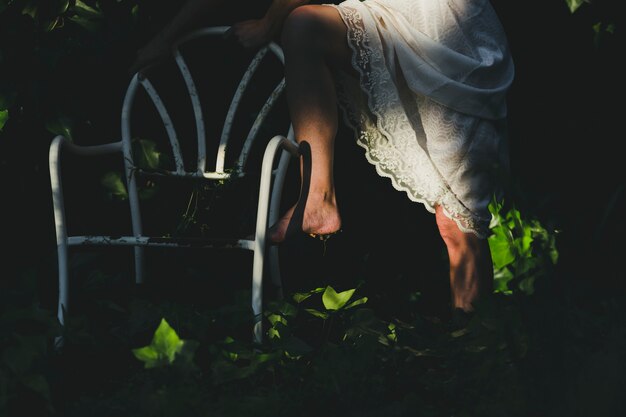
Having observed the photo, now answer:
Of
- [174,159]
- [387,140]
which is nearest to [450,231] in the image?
[387,140]

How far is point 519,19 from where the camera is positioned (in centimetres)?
304

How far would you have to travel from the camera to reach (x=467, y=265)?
237 cm

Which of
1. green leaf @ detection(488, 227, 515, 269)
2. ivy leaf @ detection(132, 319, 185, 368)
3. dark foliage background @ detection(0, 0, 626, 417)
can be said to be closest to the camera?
ivy leaf @ detection(132, 319, 185, 368)

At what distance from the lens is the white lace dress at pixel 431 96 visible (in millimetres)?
2303

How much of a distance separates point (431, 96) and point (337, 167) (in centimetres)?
66

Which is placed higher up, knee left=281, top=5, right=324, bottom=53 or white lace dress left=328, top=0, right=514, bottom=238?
knee left=281, top=5, right=324, bottom=53

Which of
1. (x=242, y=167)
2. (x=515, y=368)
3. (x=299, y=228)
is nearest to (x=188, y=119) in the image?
(x=242, y=167)

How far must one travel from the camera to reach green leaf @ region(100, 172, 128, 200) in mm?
2752

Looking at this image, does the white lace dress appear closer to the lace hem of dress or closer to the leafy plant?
the lace hem of dress

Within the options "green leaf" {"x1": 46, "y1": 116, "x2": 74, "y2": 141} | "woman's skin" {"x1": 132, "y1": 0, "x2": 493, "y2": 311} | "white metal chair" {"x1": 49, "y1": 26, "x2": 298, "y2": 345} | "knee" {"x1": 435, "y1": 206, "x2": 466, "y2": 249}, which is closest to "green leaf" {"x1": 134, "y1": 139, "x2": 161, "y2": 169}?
"white metal chair" {"x1": 49, "y1": 26, "x2": 298, "y2": 345}

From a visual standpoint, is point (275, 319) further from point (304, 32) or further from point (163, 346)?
point (304, 32)

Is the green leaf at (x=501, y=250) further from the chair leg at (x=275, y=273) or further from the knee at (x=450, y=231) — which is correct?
the chair leg at (x=275, y=273)

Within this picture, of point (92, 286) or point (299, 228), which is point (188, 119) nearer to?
point (92, 286)

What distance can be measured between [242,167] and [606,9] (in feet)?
4.16
